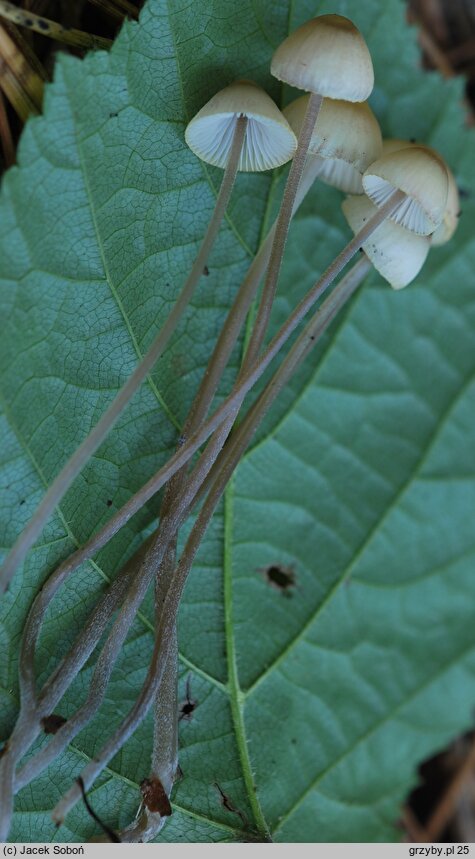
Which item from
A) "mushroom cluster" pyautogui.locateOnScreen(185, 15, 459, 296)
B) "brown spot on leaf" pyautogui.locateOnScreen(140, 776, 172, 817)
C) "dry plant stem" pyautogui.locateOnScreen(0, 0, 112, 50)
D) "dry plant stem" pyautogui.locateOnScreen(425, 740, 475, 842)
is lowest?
"dry plant stem" pyautogui.locateOnScreen(425, 740, 475, 842)

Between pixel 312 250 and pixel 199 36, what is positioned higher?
pixel 199 36

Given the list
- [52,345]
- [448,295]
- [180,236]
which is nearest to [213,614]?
[52,345]

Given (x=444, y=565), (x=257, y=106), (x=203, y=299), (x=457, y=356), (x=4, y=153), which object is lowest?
(x=444, y=565)

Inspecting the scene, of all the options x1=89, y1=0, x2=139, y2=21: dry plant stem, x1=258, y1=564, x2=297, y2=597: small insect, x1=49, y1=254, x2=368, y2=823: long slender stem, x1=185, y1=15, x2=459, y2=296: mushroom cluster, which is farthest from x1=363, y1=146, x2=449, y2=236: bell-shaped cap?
x1=258, y1=564, x2=297, y2=597: small insect

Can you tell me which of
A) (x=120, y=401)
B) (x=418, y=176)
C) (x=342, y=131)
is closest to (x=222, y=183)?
(x=342, y=131)

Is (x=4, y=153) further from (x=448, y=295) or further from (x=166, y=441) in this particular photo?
(x=448, y=295)

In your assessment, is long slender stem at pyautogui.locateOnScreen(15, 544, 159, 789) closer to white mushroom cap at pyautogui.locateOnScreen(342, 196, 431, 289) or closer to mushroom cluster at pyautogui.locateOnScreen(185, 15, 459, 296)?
mushroom cluster at pyautogui.locateOnScreen(185, 15, 459, 296)

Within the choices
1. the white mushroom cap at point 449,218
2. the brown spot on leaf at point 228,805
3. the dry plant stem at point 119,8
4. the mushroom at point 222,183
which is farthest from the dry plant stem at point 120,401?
the brown spot on leaf at point 228,805
